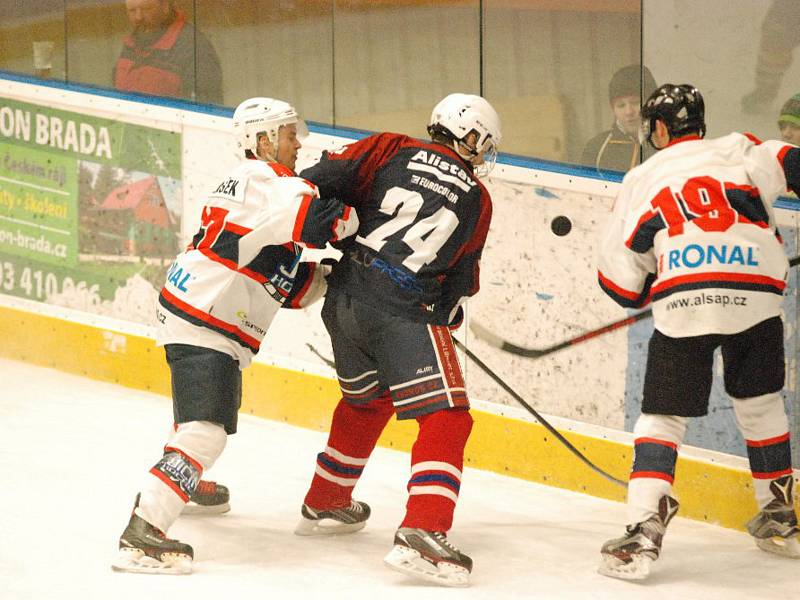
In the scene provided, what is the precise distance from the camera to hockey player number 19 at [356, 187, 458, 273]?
4.12 m

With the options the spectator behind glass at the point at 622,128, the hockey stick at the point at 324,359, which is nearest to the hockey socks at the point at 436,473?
the spectator behind glass at the point at 622,128

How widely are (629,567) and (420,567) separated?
54 cm

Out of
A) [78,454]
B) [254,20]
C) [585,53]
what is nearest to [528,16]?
[585,53]

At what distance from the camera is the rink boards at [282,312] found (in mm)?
4934

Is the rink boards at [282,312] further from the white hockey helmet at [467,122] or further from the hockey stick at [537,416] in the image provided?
the white hockey helmet at [467,122]

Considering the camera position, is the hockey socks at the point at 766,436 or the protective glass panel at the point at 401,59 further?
the protective glass panel at the point at 401,59

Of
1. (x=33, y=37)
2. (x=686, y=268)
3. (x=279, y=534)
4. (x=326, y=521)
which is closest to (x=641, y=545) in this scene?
(x=686, y=268)

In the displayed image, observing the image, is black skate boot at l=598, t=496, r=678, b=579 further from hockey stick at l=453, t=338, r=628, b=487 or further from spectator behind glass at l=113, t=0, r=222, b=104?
spectator behind glass at l=113, t=0, r=222, b=104

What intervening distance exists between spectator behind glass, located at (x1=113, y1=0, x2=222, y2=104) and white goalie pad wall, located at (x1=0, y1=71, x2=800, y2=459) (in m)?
0.11

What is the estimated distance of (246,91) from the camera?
618 cm

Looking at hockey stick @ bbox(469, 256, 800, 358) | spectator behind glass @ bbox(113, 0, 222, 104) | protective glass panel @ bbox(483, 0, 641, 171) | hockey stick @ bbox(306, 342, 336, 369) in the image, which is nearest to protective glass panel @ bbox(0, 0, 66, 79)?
spectator behind glass @ bbox(113, 0, 222, 104)

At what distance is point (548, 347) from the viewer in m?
5.10

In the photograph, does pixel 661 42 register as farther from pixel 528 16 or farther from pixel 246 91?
pixel 246 91

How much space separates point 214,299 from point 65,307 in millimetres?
2562
